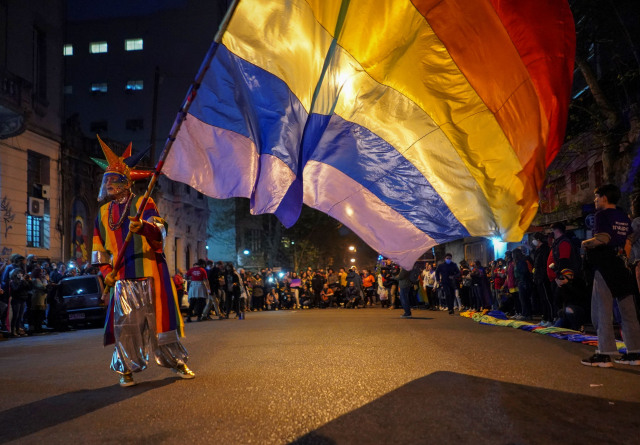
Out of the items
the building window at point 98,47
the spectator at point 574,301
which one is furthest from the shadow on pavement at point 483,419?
the building window at point 98,47

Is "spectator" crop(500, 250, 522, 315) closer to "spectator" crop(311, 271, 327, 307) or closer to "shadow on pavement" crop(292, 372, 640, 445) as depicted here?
"shadow on pavement" crop(292, 372, 640, 445)

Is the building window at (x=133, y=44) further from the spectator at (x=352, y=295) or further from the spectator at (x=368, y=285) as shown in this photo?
the spectator at (x=352, y=295)

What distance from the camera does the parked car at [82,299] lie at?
17.0 meters

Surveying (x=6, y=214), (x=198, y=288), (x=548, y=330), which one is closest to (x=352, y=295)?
(x=198, y=288)

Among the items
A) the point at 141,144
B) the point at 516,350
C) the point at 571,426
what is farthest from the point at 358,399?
the point at 141,144

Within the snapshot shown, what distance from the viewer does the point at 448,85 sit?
19.3ft

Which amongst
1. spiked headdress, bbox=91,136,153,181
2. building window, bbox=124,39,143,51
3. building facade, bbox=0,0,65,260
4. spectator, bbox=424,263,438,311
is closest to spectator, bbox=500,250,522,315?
spectator, bbox=424,263,438,311

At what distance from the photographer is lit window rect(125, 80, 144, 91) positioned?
Result: 45.1 metres

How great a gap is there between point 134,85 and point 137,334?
42.6 metres

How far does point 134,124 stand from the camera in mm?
44719

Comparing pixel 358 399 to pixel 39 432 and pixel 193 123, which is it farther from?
pixel 193 123

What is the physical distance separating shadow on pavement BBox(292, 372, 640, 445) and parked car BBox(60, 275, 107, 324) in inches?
541

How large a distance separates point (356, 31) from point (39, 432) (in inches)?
167

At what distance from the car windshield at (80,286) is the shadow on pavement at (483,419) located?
45.7 feet
